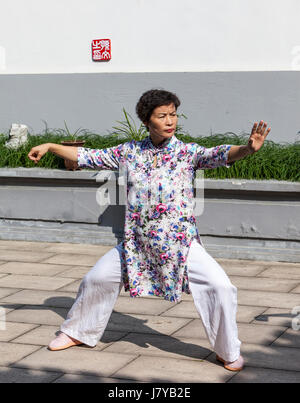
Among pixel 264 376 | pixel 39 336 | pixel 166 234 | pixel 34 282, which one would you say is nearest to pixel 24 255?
pixel 34 282

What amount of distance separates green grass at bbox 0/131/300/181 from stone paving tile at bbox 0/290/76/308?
2.45 meters

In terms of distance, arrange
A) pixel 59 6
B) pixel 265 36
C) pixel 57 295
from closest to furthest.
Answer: pixel 57 295 → pixel 265 36 → pixel 59 6

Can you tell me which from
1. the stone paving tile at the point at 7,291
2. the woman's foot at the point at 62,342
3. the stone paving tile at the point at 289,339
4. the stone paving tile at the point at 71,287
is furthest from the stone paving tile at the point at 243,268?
the woman's foot at the point at 62,342

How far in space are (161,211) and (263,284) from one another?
95.8 inches

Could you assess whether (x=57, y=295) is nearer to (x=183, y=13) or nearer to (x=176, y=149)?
(x=176, y=149)

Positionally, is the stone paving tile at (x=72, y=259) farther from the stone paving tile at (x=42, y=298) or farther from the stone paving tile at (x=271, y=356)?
the stone paving tile at (x=271, y=356)

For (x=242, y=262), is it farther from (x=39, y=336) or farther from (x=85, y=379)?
(x=85, y=379)

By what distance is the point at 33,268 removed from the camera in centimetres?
810

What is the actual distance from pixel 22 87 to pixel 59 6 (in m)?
1.22

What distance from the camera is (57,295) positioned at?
711 cm

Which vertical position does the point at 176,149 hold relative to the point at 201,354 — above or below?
above

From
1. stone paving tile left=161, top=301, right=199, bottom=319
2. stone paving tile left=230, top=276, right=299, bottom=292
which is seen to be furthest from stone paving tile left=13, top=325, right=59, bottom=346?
stone paving tile left=230, top=276, right=299, bottom=292
